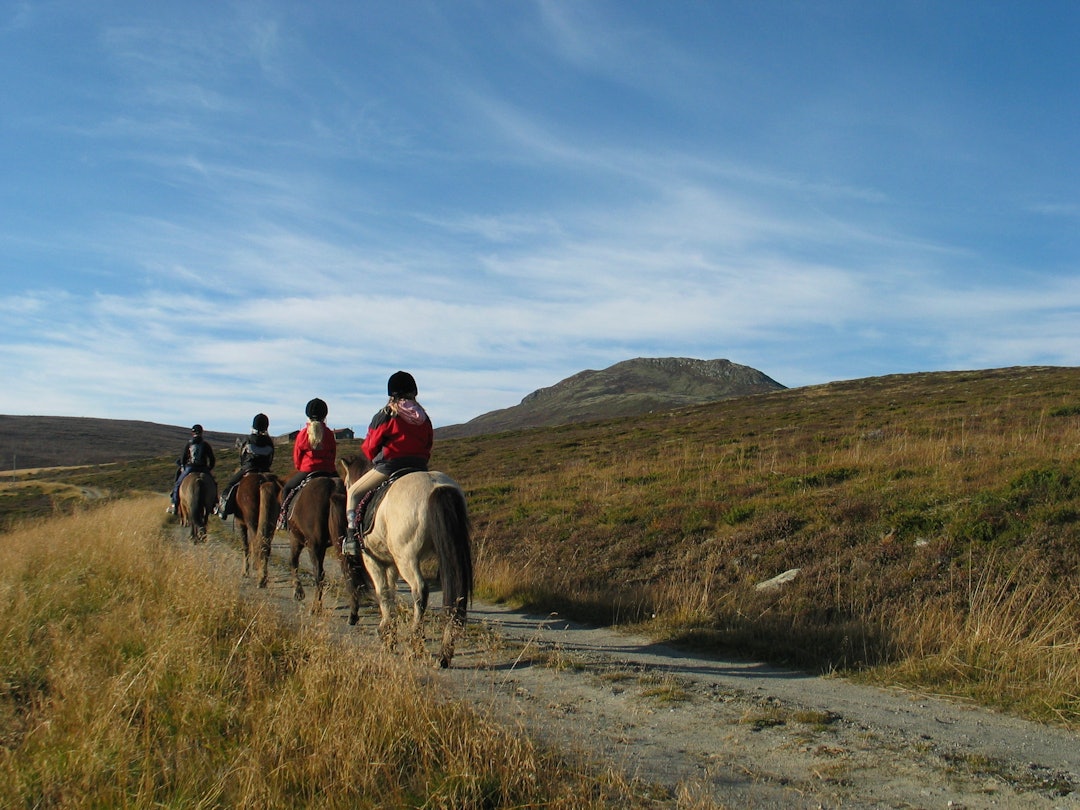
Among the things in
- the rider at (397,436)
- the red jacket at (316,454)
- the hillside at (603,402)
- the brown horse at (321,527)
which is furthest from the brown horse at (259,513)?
the hillside at (603,402)

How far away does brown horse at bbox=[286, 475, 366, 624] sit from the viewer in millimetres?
9227

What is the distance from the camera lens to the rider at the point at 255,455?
14109 millimetres

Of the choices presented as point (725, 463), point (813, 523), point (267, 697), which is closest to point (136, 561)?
point (267, 697)

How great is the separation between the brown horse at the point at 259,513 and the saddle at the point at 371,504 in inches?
159

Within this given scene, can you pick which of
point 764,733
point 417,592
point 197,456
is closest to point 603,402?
point 197,456

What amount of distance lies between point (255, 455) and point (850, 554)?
9.87m

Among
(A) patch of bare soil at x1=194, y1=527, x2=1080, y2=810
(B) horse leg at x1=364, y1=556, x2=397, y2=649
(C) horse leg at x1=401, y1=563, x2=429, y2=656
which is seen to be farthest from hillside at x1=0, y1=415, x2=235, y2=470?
(A) patch of bare soil at x1=194, y1=527, x2=1080, y2=810

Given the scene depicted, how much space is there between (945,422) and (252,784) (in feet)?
77.5

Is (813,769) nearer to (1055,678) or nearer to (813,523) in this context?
(1055,678)

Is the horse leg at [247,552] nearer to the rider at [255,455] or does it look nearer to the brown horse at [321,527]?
the rider at [255,455]

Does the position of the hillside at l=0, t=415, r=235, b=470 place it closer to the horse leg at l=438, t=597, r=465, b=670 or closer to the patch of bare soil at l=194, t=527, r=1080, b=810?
the horse leg at l=438, t=597, r=465, b=670

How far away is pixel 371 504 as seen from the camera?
8.31 m

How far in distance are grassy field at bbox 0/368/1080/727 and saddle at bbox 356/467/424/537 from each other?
3.08 meters

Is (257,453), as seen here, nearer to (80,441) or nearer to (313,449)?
(313,449)
